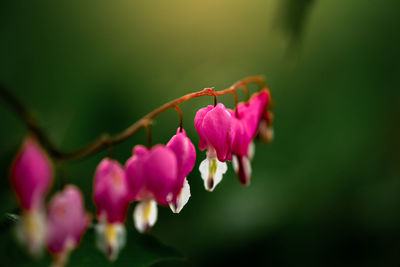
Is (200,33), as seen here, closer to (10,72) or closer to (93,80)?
(93,80)

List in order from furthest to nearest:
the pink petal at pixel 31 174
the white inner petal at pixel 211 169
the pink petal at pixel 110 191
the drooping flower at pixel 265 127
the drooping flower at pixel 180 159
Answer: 1. the drooping flower at pixel 265 127
2. the white inner petal at pixel 211 169
3. the drooping flower at pixel 180 159
4. the pink petal at pixel 110 191
5. the pink petal at pixel 31 174

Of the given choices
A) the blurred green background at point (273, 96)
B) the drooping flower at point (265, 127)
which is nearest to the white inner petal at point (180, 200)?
the drooping flower at point (265, 127)

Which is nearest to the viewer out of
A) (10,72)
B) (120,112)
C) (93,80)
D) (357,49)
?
(10,72)

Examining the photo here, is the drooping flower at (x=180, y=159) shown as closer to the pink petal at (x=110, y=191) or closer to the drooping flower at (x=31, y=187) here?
the pink petal at (x=110, y=191)

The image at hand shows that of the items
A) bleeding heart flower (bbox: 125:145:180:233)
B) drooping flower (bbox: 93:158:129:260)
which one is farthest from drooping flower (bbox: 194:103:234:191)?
drooping flower (bbox: 93:158:129:260)

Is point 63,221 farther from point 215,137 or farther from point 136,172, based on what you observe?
point 215,137

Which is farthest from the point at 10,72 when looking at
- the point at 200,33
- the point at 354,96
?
the point at 354,96

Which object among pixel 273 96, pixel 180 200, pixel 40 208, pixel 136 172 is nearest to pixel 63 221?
pixel 40 208
